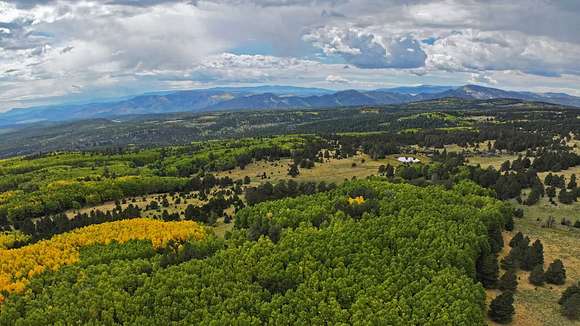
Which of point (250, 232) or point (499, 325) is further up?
point (250, 232)

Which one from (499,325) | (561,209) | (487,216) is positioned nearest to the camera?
(499,325)

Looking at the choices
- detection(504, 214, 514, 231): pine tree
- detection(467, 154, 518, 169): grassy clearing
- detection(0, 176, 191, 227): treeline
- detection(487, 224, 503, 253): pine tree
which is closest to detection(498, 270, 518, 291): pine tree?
detection(487, 224, 503, 253): pine tree

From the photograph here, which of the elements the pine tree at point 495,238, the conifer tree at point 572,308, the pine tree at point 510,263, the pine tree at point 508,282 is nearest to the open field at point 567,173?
the pine tree at point 495,238

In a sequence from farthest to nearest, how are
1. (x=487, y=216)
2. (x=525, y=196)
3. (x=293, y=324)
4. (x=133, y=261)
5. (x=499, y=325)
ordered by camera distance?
(x=525, y=196) < (x=487, y=216) < (x=133, y=261) < (x=499, y=325) < (x=293, y=324)

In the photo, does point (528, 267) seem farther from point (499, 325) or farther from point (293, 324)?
point (293, 324)

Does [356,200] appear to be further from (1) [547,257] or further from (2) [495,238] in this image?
(1) [547,257]

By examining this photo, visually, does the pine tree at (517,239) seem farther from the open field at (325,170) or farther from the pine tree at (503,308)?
the open field at (325,170)

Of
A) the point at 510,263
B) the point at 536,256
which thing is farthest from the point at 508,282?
the point at 536,256

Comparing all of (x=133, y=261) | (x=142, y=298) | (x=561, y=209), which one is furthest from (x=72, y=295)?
(x=561, y=209)
